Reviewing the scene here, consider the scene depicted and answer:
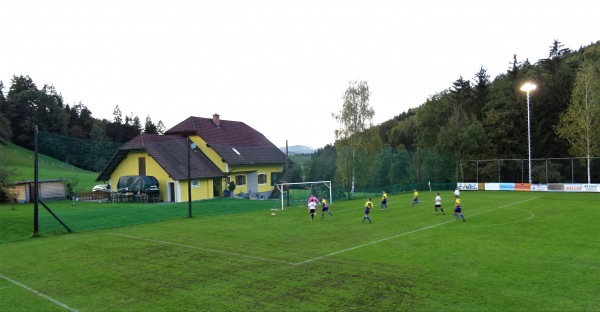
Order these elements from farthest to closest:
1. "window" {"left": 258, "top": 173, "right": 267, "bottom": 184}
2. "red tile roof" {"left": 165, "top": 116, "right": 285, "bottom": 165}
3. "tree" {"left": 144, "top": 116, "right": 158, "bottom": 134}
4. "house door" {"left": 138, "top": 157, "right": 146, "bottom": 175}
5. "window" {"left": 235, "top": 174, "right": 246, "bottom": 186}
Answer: "tree" {"left": 144, "top": 116, "right": 158, "bottom": 134}
"window" {"left": 258, "top": 173, "right": 267, "bottom": 184}
"window" {"left": 235, "top": 174, "right": 246, "bottom": 186}
"red tile roof" {"left": 165, "top": 116, "right": 285, "bottom": 165}
"house door" {"left": 138, "top": 157, "right": 146, "bottom": 175}

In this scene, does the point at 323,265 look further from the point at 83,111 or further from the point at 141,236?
the point at 83,111

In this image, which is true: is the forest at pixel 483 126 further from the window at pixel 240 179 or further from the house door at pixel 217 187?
the house door at pixel 217 187

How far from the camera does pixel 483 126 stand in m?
63.2

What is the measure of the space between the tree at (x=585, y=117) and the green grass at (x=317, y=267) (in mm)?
31732

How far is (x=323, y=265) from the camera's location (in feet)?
48.3

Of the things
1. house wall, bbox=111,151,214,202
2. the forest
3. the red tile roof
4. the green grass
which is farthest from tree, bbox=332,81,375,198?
the green grass

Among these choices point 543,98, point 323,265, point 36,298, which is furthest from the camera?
point 543,98

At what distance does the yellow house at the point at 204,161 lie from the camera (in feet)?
140

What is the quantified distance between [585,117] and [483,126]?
46.1ft

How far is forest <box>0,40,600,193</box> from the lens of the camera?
172 feet

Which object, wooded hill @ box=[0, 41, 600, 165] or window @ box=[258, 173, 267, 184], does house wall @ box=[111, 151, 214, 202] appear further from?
wooded hill @ box=[0, 41, 600, 165]

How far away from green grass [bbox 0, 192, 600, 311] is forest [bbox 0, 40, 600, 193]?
3058 cm

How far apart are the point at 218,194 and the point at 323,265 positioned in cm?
3447

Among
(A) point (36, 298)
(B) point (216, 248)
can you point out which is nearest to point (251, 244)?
(B) point (216, 248)
